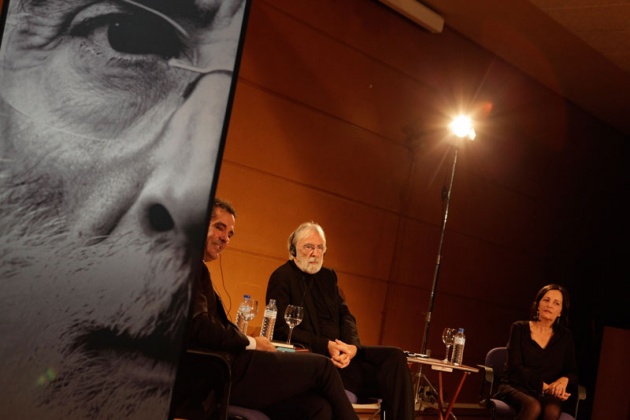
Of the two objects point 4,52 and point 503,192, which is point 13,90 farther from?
point 503,192

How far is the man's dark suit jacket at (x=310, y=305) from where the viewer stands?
390 centimetres

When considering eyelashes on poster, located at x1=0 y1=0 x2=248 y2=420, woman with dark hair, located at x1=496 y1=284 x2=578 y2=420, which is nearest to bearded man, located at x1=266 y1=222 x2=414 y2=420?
woman with dark hair, located at x1=496 y1=284 x2=578 y2=420

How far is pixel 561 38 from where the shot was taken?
653cm

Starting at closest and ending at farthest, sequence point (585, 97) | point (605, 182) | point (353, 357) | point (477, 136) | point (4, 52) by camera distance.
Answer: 1. point (4, 52)
2. point (353, 357)
3. point (477, 136)
4. point (585, 97)
5. point (605, 182)

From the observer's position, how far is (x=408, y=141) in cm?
631

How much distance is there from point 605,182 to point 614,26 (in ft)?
10.6

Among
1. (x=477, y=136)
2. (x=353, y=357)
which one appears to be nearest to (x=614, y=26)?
(x=477, y=136)

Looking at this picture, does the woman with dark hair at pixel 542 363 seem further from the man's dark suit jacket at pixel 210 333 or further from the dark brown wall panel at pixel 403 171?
the man's dark suit jacket at pixel 210 333

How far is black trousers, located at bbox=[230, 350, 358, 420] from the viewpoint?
2.79 meters

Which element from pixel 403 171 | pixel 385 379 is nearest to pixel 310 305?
pixel 385 379

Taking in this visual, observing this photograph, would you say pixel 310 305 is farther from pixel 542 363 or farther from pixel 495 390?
pixel 542 363

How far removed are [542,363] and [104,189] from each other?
399 cm

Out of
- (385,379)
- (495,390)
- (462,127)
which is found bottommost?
(495,390)

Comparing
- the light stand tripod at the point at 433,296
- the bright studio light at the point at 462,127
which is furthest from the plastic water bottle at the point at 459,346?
the bright studio light at the point at 462,127
